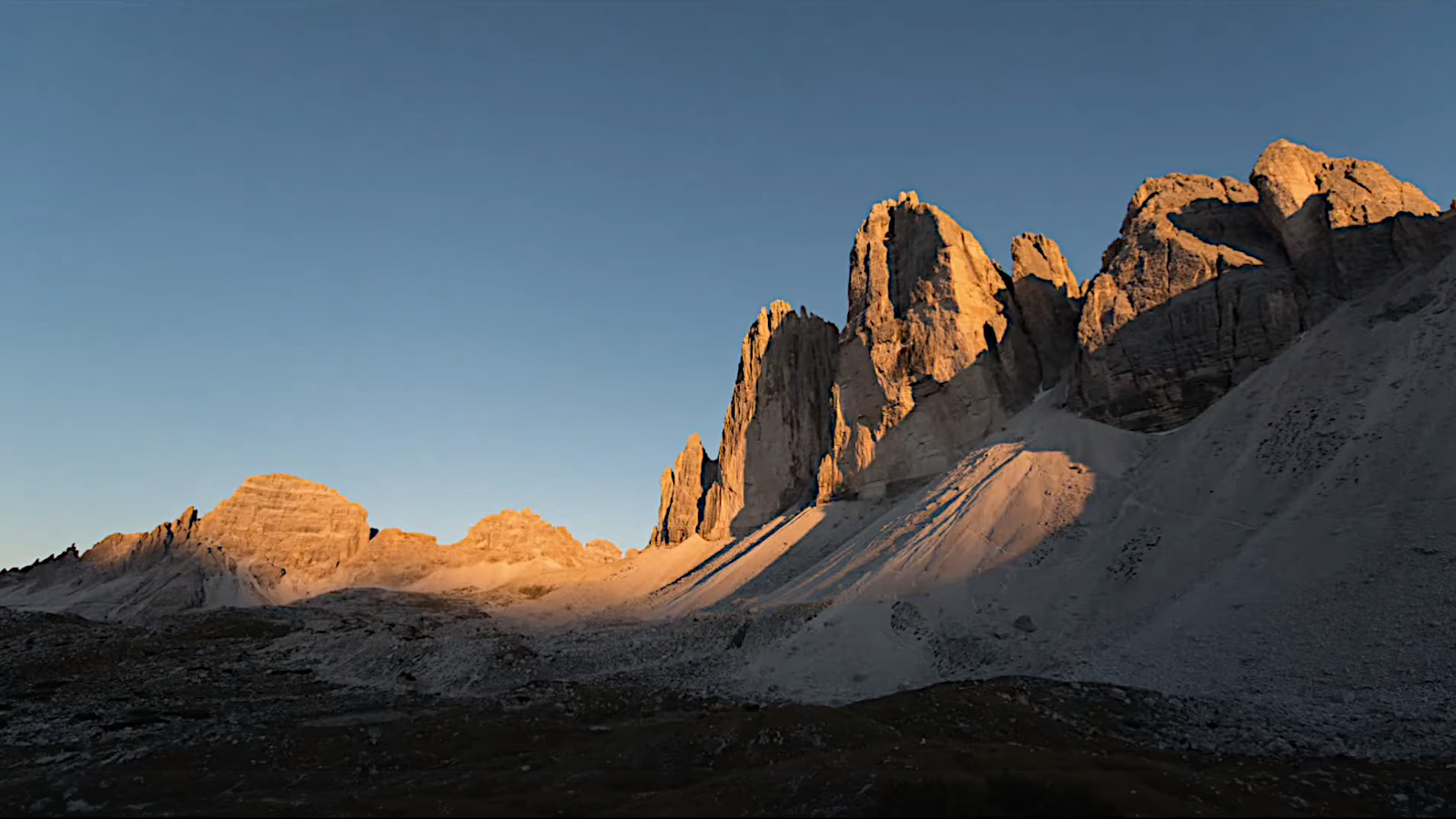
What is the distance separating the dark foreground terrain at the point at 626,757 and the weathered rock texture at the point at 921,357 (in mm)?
32274

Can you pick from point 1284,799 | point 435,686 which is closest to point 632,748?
point 1284,799

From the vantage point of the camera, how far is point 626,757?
17750 mm

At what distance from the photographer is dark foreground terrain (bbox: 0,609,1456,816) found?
38.0ft

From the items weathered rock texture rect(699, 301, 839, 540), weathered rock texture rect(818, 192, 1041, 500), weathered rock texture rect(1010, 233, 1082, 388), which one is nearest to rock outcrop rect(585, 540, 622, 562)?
weathered rock texture rect(699, 301, 839, 540)

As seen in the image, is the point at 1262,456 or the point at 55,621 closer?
the point at 1262,456

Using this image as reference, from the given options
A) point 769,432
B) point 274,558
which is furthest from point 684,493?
point 274,558

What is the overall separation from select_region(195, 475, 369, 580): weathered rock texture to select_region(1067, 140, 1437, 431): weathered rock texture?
298ft

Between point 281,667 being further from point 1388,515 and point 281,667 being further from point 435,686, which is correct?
point 1388,515

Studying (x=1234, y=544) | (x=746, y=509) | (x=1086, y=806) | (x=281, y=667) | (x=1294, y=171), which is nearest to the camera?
(x=1086, y=806)

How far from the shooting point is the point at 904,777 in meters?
11.7

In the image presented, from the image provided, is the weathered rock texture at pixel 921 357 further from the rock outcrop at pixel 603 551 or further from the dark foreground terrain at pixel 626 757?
the rock outcrop at pixel 603 551

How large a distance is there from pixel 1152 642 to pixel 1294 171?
113 ft

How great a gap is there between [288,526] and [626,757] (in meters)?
97.7

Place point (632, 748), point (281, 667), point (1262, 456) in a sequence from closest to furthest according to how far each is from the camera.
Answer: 1. point (632, 748)
2. point (1262, 456)
3. point (281, 667)
